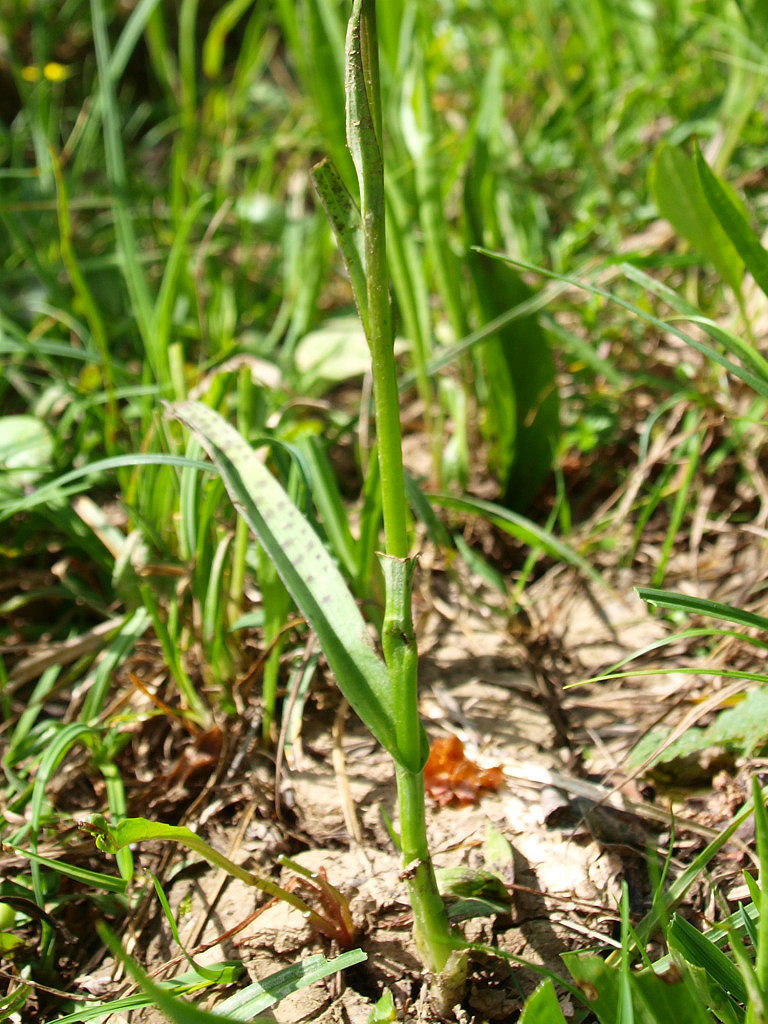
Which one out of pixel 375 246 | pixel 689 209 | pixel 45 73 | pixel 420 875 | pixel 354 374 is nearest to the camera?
pixel 375 246

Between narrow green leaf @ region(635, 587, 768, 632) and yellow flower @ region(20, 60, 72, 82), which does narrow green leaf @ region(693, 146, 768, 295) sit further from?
yellow flower @ region(20, 60, 72, 82)

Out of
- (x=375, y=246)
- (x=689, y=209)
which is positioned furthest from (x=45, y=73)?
(x=375, y=246)

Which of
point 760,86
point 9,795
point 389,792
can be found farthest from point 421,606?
point 760,86

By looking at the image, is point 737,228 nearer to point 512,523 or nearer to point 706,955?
point 512,523

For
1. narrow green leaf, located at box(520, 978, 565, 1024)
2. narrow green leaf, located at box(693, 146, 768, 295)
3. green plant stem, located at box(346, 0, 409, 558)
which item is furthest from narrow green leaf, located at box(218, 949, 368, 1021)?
narrow green leaf, located at box(693, 146, 768, 295)

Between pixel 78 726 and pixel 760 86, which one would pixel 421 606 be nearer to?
pixel 78 726

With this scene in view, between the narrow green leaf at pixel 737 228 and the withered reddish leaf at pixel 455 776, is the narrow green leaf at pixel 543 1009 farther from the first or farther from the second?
the narrow green leaf at pixel 737 228

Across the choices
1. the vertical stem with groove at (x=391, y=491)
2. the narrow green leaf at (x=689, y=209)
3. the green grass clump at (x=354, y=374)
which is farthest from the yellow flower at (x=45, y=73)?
the vertical stem with groove at (x=391, y=491)
